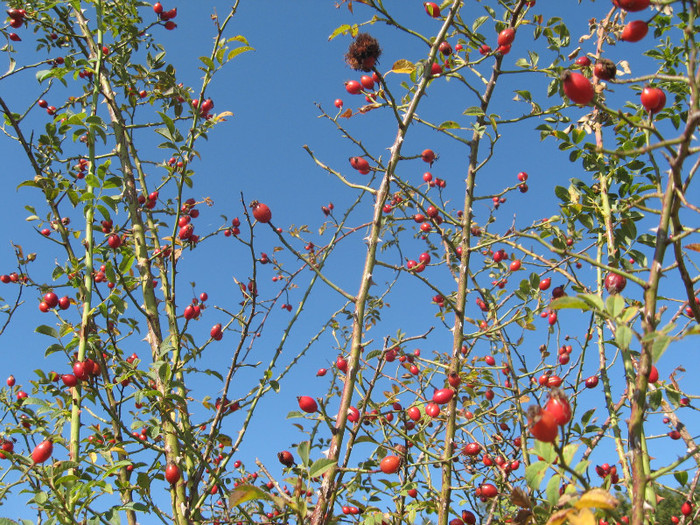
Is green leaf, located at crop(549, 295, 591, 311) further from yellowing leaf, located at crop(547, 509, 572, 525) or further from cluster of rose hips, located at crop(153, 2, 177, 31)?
cluster of rose hips, located at crop(153, 2, 177, 31)

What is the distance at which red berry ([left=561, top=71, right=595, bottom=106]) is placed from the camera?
1240 mm

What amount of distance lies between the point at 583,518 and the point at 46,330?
2284 millimetres

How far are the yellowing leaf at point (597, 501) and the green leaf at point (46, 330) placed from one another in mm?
2259

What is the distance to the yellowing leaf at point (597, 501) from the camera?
828mm

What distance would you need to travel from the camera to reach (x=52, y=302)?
2.79 m

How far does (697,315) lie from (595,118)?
1.63 m

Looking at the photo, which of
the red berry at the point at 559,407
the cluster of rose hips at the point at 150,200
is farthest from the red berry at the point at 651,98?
the cluster of rose hips at the point at 150,200

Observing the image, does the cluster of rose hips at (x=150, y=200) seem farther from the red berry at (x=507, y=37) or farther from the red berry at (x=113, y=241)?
the red berry at (x=507, y=37)

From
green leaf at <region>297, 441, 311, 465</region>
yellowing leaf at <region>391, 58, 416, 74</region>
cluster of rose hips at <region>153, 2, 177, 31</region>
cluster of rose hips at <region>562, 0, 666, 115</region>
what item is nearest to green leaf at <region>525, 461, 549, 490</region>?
green leaf at <region>297, 441, 311, 465</region>

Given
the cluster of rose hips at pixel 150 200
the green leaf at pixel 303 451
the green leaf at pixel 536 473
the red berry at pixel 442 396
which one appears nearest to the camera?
the green leaf at pixel 536 473

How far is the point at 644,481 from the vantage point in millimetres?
927

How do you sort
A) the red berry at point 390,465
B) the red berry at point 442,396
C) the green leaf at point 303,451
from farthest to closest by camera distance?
the red berry at point 442,396
the red berry at point 390,465
the green leaf at point 303,451

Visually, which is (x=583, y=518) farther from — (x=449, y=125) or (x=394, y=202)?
(x=394, y=202)

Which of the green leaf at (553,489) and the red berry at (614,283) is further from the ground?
the red berry at (614,283)
